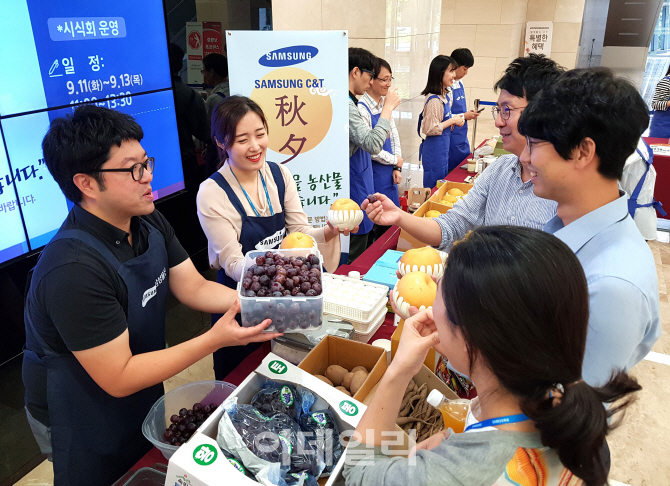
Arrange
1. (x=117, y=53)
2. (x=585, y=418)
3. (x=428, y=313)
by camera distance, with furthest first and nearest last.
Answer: (x=117, y=53), (x=428, y=313), (x=585, y=418)

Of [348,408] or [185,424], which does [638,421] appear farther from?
[185,424]

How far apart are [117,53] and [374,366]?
291 cm

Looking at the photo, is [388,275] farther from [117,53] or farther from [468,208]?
[117,53]

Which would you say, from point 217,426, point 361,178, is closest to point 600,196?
point 217,426

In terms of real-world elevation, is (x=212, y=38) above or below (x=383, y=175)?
above

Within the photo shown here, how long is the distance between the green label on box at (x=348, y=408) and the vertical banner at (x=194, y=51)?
345 cm

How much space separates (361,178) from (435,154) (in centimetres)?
176

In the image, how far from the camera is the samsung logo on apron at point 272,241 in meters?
2.33

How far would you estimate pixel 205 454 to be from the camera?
118 cm

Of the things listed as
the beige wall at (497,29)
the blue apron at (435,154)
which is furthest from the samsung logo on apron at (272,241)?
the beige wall at (497,29)

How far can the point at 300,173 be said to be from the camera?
3.62 m

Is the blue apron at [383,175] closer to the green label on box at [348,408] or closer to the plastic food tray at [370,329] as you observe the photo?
the plastic food tray at [370,329]

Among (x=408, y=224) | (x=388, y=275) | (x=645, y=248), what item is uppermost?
(x=645, y=248)

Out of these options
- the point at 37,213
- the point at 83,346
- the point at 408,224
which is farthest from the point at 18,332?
the point at 408,224
